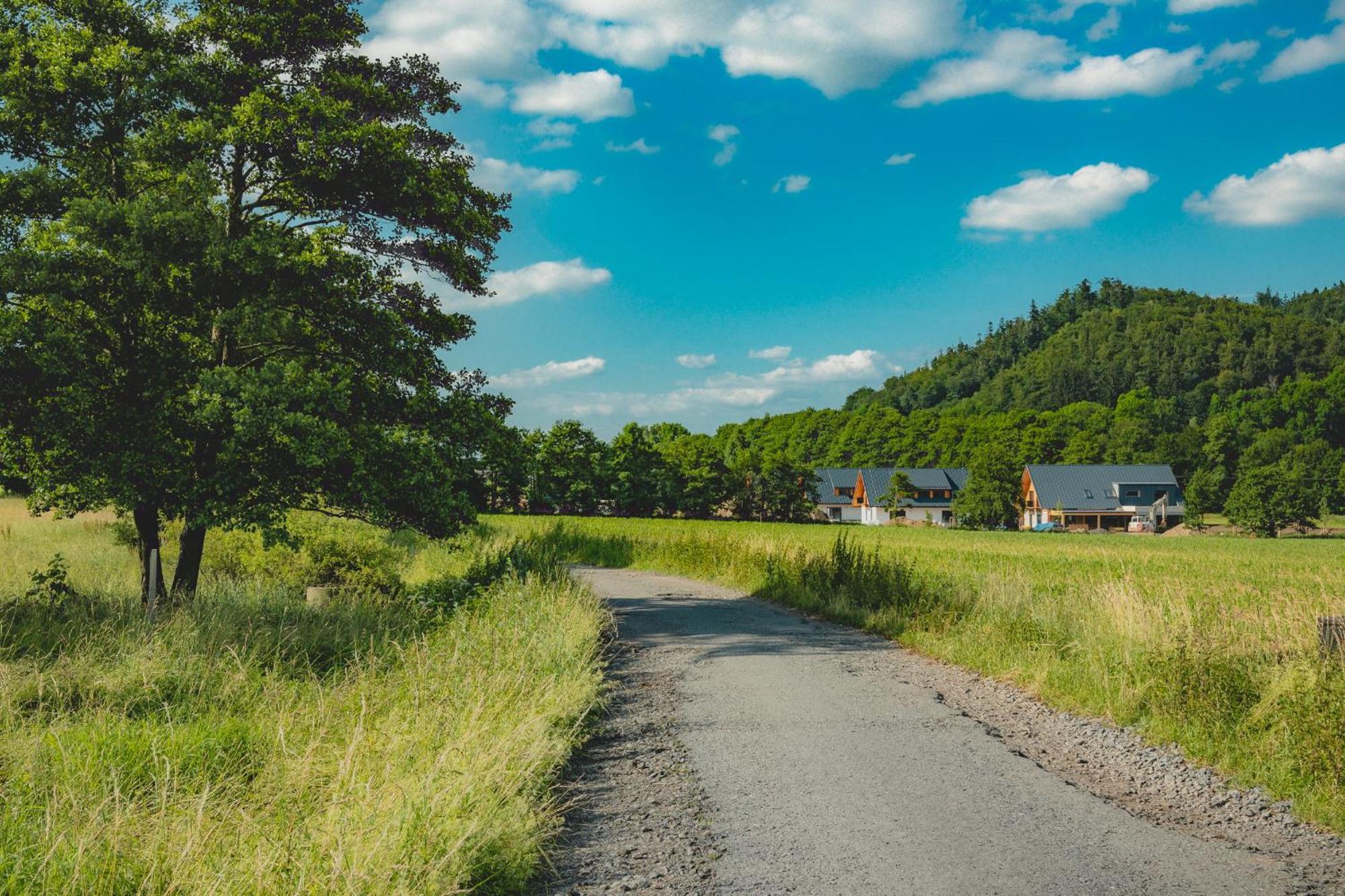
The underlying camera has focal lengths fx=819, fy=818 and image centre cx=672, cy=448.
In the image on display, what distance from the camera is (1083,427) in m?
127

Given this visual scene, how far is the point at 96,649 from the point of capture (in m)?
9.23

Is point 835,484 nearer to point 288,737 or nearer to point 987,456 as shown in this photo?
point 987,456

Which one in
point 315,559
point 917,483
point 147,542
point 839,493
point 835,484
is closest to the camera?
point 147,542

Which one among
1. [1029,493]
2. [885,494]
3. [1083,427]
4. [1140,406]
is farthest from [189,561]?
[1140,406]

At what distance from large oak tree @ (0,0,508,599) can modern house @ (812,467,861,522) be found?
10246 cm

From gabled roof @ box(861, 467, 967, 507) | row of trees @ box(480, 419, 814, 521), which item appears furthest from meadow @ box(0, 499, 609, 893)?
gabled roof @ box(861, 467, 967, 507)

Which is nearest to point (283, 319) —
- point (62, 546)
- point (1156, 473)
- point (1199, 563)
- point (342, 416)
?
point (342, 416)

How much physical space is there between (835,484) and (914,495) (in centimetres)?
1600

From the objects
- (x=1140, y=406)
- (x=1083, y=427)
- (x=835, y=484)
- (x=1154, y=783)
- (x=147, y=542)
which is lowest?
(x=1154, y=783)

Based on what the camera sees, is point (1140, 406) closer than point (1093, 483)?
No

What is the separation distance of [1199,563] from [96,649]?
34.4 metres

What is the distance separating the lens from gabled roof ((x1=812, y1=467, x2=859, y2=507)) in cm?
11481

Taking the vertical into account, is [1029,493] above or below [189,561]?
below

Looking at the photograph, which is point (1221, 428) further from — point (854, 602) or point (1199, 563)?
point (854, 602)
